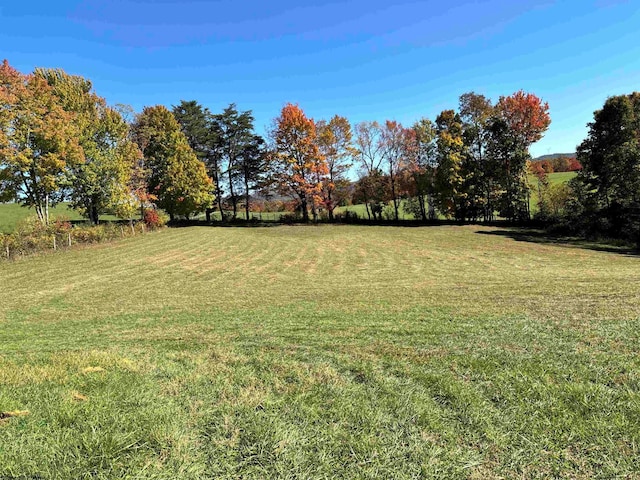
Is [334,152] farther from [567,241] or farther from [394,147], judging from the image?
[567,241]

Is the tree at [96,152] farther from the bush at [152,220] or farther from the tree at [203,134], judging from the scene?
the tree at [203,134]

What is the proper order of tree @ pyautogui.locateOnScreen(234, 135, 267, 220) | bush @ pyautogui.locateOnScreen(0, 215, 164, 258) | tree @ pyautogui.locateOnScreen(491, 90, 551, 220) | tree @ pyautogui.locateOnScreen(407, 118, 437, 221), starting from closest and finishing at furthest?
bush @ pyautogui.locateOnScreen(0, 215, 164, 258), tree @ pyautogui.locateOnScreen(491, 90, 551, 220), tree @ pyautogui.locateOnScreen(407, 118, 437, 221), tree @ pyautogui.locateOnScreen(234, 135, 267, 220)

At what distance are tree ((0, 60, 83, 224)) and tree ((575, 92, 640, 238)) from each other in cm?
3500

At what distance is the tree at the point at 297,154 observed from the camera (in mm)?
36656

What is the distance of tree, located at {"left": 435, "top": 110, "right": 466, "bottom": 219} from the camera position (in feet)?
113

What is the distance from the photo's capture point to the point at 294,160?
36.8 m

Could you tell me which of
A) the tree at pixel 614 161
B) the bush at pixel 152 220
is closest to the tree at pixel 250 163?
the bush at pixel 152 220

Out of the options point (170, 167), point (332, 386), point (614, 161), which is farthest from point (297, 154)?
point (332, 386)

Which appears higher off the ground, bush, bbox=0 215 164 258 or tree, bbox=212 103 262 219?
tree, bbox=212 103 262 219

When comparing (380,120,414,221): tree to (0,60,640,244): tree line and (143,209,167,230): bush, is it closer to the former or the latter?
(0,60,640,244): tree line

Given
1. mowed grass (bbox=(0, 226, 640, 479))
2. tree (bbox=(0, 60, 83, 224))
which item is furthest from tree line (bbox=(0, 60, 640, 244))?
mowed grass (bbox=(0, 226, 640, 479))

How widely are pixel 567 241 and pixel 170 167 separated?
108 ft

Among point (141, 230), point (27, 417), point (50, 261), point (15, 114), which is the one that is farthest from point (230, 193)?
point (27, 417)

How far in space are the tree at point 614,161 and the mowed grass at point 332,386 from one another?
2085 centimetres
